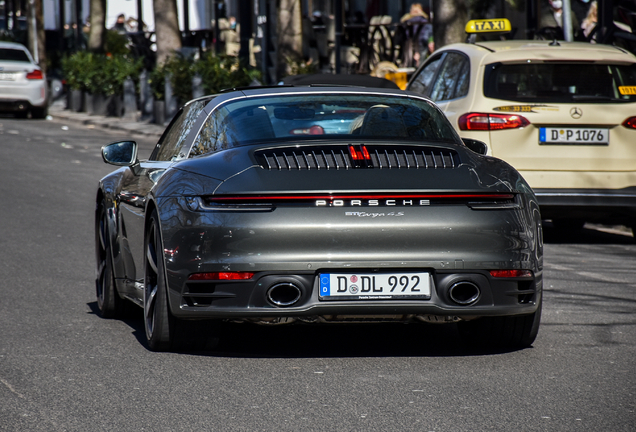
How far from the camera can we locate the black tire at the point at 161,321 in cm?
537

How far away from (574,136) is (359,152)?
4.70 meters

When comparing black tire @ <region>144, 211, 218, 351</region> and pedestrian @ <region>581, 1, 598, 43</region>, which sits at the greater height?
pedestrian @ <region>581, 1, 598, 43</region>

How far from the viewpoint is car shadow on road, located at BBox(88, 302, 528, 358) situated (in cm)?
561

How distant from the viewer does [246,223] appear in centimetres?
500

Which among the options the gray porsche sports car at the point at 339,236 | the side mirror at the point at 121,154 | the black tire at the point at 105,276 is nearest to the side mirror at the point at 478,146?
the gray porsche sports car at the point at 339,236

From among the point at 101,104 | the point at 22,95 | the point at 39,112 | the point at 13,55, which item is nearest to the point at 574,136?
the point at 22,95

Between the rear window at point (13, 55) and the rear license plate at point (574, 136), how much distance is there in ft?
67.2

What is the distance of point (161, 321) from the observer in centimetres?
541

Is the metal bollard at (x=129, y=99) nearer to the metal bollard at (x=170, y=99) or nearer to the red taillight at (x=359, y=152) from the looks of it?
the metal bollard at (x=170, y=99)

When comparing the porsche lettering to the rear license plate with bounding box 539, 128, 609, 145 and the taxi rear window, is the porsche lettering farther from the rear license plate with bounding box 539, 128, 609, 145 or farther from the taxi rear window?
the taxi rear window

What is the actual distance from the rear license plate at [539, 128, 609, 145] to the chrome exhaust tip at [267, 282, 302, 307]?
487 centimetres

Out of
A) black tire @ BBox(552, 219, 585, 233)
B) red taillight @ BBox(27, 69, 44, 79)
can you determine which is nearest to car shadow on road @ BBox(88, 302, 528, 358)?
black tire @ BBox(552, 219, 585, 233)

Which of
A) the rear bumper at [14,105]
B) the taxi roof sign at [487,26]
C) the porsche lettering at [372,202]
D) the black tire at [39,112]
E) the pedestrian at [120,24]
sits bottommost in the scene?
the black tire at [39,112]

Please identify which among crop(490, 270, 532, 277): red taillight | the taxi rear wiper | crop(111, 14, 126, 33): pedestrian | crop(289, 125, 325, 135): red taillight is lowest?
crop(490, 270, 532, 277): red taillight
